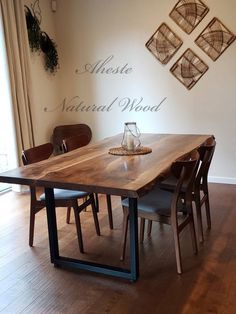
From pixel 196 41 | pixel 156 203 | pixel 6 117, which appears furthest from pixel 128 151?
pixel 196 41

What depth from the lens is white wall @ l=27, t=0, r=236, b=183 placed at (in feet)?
13.8

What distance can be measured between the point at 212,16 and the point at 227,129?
130cm

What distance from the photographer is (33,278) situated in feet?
7.85

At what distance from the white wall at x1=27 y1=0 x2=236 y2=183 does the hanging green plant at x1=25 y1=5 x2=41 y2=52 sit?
30 cm

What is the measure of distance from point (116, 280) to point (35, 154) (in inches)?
46.2

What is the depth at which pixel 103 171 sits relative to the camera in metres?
2.27

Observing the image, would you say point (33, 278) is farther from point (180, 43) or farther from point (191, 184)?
point (180, 43)

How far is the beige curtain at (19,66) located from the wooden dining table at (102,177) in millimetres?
1623

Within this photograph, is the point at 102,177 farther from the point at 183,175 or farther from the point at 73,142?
the point at 73,142

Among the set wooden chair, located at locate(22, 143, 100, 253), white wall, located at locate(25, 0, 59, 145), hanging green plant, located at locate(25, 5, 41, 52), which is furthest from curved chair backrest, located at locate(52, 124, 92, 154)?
wooden chair, located at locate(22, 143, 100, 253)

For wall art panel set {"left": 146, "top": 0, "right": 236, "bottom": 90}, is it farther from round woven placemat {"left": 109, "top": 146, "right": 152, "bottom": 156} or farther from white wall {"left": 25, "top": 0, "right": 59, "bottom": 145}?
round woven placemat {"left": 109, "top": 146, "right": 152, "bottom": 156}

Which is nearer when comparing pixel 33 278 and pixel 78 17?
pixel 33 278

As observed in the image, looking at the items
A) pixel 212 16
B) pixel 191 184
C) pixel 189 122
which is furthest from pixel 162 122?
pixel 191 184

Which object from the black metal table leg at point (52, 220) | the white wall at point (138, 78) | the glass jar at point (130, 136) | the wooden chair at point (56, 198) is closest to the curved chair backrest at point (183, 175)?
the glass jar at point (130, 136)
